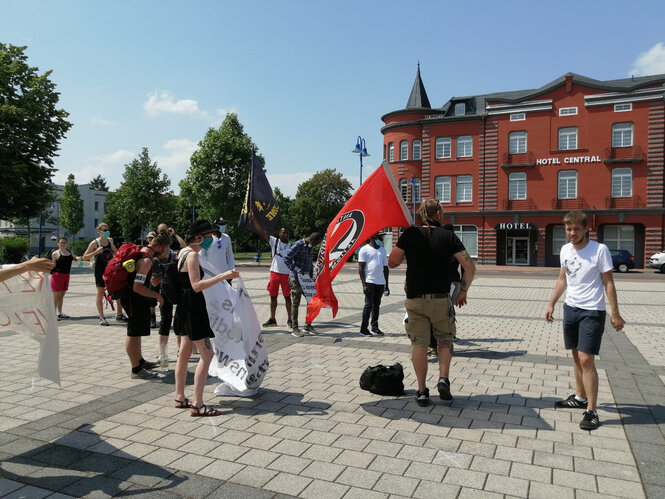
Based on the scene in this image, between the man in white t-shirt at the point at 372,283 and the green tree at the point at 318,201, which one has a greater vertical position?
the green tree at the point at 318,201

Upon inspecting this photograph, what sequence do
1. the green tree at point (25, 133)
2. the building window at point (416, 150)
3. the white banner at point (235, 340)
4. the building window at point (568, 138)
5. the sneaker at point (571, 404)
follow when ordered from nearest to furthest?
1. the sneaker at point (571, 404)
2. the white banner at point (235, 340)
3. the green tree at point (25, 133)
4. the building window at point (568, 138)
5. the building window at point (416, 150)

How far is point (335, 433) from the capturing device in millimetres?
4371

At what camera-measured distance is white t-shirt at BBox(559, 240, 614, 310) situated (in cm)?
467

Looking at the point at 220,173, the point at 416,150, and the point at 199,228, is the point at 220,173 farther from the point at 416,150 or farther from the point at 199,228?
the point at 199,228

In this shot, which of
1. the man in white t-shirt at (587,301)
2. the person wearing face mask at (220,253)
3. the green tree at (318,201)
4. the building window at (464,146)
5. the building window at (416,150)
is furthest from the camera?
the green tree at (318,201)

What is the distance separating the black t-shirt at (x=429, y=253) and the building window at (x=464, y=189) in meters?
39.5

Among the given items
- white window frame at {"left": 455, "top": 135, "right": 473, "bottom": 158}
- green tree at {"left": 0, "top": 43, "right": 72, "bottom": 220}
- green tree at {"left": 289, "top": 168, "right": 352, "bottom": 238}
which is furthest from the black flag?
green tree at {"left": 289, "top": 168, "right": 352, "bottom": 238}

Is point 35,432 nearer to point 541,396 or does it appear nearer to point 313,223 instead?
point 541,396

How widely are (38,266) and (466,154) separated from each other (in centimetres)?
4237

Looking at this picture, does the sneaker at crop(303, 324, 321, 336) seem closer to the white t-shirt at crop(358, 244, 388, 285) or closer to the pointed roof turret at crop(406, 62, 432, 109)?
the white t-shirt at crop(358, 244, 388, 285)

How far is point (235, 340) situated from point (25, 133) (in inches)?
1252

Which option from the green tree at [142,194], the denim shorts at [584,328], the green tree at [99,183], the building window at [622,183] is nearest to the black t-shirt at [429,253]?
the denim shorts at [584,328]

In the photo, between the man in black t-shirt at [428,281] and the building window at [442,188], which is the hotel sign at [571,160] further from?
the man in black t-shirt at [428,281]

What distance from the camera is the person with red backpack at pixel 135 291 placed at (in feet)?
20.0
